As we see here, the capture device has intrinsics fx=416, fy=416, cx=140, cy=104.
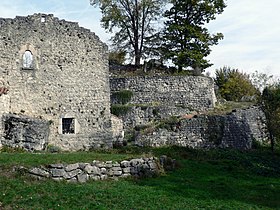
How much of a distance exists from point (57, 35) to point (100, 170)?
11184mm

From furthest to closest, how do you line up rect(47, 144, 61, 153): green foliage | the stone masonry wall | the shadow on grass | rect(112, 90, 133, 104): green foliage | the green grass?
1. the stone masonry wall
2. rect(112, 90, 133, 104): green foliage
3. rect(47, 144, 61, 153): green foliage
4. the shadow on grass
5. the green grass

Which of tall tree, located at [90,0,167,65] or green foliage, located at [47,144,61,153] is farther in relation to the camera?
tall tree, located at [90,0,167,65]

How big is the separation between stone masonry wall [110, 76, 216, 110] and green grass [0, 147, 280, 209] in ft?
37.4

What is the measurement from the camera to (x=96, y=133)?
1015 inches

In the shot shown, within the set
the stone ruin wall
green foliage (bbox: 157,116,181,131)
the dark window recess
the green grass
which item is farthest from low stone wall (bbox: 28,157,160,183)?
green foliage (bbox: 157,116,181,131)

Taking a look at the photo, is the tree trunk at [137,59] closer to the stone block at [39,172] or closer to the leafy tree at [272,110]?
the leafy tree at [272,110]

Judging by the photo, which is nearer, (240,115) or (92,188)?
(92,188)

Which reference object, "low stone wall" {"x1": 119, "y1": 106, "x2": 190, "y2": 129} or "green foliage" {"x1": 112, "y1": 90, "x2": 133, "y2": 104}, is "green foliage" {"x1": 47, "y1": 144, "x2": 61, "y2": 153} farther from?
"green foliage" {"x1": 112, "y1": 90, "x2": 133, "y2": 104}

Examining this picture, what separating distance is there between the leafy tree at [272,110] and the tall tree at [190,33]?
6.33 meters

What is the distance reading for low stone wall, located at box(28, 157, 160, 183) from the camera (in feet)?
51.9

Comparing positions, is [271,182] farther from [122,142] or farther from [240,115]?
[240,115]

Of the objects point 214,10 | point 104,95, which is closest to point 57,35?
point 104,95

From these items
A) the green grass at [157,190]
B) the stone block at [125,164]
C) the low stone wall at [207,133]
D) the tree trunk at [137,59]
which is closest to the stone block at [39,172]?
the green grass at [157,190]

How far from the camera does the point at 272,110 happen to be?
32469mm
